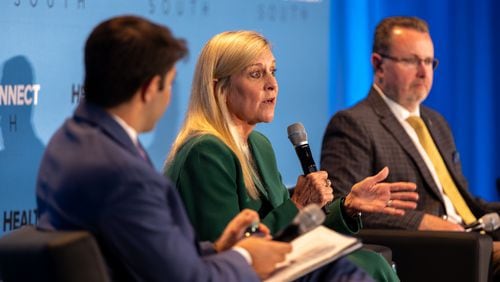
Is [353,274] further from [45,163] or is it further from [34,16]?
[34,16]

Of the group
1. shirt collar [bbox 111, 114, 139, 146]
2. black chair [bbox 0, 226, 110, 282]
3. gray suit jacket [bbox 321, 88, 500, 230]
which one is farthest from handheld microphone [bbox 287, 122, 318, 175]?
black chair [bbox 0, 226, 110, 282]

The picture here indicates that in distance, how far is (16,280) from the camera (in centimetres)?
242

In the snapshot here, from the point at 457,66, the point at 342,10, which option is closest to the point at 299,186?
the point at 342,10

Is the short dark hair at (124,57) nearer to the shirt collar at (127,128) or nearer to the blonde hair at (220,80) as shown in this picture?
the shirt collar at (127,128)

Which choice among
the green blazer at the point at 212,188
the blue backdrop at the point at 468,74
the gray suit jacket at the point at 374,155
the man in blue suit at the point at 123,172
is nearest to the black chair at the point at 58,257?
the man in blue suit at the point at 123,172

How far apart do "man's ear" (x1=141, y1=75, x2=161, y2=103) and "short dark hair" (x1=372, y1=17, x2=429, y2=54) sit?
273 cm

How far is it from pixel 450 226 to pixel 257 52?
55.2 inches

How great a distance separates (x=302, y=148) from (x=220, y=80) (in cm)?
37

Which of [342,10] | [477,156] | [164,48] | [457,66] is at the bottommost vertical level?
[477,156]

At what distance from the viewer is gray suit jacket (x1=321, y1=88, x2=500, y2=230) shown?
4.45 m

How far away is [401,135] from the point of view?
472 cm

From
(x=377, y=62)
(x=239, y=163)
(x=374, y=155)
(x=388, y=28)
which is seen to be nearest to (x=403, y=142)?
(x=374, y=155)

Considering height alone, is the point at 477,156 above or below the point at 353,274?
below

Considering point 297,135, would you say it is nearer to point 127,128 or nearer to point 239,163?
point 239,163
